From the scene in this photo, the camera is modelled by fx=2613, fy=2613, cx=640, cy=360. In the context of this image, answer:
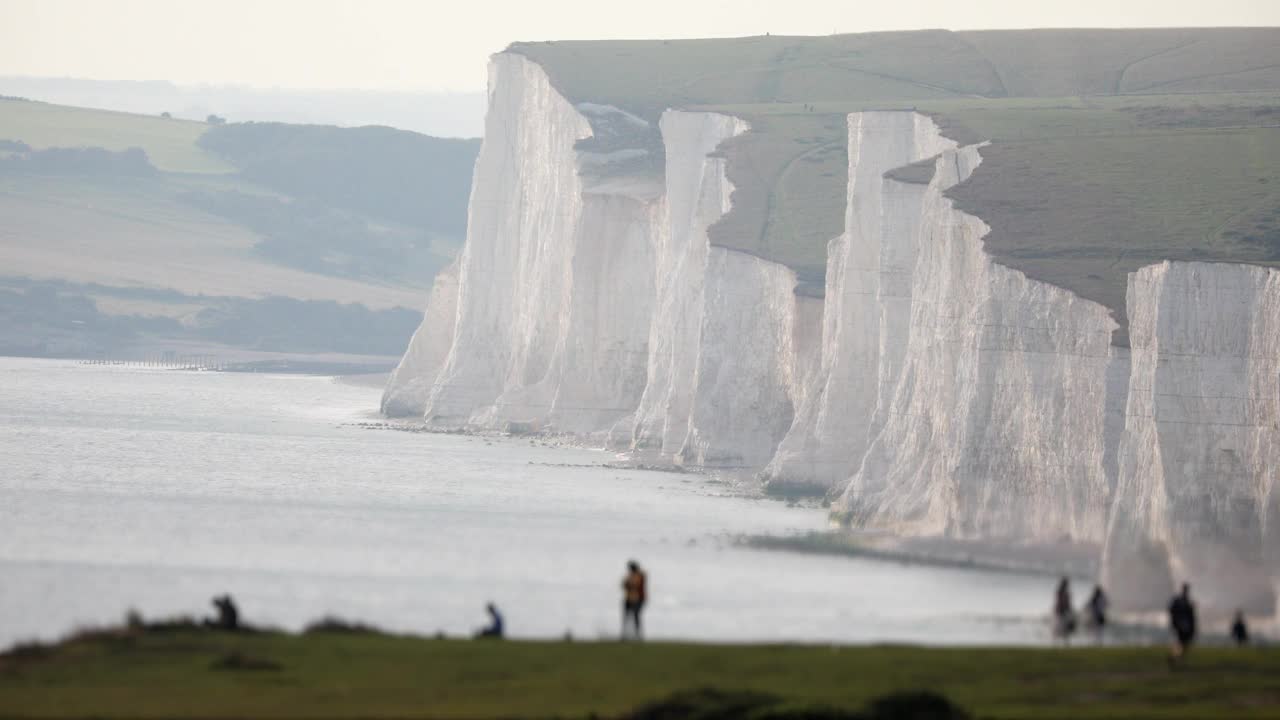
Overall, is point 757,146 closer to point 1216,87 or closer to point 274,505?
point 1216,87

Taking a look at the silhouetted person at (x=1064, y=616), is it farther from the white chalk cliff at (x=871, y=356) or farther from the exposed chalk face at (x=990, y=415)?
the exposed chalk face at (x=990, y=415)

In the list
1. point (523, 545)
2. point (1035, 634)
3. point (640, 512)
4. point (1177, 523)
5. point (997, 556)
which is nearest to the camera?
point (1035, 634)

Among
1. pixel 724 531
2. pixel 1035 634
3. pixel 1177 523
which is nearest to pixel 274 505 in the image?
pixel 724 531

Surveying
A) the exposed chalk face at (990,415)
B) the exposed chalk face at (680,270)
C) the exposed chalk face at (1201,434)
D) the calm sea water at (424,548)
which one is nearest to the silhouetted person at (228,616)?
the calm sea water at (424,548)

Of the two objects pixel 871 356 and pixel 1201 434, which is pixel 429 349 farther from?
pixel 1201 434

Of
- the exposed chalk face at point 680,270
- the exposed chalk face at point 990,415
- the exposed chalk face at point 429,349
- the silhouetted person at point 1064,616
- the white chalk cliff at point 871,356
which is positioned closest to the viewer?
the silhouetted person at point 1064,616

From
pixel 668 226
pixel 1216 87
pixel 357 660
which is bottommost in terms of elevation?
pixel 357 660

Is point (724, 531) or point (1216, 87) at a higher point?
point (1216, 87)
